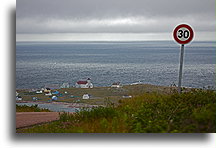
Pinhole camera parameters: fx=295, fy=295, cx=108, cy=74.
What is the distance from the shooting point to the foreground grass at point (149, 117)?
15.2ft

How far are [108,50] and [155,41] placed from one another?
899 millimetres

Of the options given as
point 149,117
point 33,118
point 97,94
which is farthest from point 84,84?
point 149,117

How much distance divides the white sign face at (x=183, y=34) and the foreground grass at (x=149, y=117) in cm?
107

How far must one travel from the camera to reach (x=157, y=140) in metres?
4.72

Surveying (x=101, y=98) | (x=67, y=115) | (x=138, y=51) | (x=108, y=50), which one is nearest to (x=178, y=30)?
(x=138, y=51)

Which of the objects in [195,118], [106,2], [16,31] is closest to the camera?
[195,118]

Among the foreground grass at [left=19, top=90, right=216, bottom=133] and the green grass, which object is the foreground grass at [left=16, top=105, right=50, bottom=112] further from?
the foreground grass at [left=19, top=90, right=216, bottom=133]

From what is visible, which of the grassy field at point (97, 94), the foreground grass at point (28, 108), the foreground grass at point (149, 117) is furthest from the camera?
the grassy field at point (97, 94)

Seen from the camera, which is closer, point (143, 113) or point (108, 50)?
point (143, 113)

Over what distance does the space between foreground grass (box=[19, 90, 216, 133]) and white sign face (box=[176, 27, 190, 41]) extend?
1072mm

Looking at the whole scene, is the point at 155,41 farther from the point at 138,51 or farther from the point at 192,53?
the point at 192,53

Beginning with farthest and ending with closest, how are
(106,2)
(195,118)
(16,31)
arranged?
(106,2)
(16,31)
(195,118)

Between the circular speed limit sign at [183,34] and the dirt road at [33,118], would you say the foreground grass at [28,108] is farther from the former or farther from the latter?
the circular speed limit sign at [183,34]

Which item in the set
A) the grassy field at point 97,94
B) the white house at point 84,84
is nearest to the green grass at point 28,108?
the grassy field at point 97,94
